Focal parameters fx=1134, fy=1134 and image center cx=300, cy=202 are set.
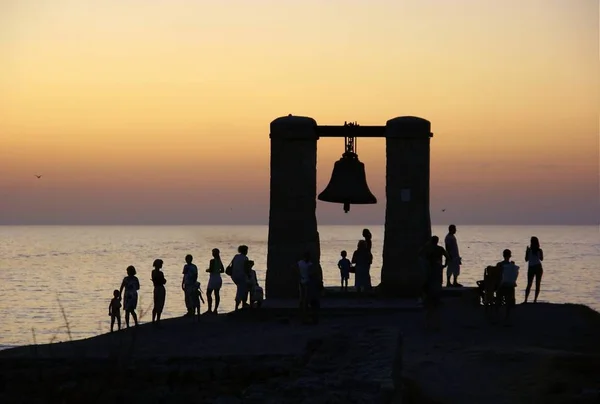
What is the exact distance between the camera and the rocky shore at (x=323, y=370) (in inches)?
551

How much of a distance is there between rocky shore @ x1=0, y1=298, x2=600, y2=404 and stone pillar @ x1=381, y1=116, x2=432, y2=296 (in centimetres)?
519

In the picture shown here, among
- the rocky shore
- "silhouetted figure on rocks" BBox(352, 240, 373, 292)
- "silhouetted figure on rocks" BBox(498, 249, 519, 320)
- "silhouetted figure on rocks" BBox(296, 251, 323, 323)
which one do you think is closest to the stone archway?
"silhouetted figure on rocks" BBox(352, 240, 373, 292)

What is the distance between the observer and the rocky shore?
45.9 feet

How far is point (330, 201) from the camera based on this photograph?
82.9 feet

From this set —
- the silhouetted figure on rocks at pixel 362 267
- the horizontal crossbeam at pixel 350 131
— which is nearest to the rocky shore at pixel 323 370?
the silhouetted figure on rocks at pixel 362 267

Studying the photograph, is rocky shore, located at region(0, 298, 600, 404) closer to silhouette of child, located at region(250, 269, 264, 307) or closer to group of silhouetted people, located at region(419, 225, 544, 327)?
group of silhouetted people, located at region(419, 225, 544, 327)

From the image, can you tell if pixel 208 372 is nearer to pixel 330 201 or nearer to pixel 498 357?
pixel 498 357

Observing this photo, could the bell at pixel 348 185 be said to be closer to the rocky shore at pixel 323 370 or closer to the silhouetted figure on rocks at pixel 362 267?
the silhouetted figure on rocks at pixel 362 267

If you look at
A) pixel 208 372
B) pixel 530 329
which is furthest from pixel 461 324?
pixel 208 372

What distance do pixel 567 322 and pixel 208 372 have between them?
8421mm

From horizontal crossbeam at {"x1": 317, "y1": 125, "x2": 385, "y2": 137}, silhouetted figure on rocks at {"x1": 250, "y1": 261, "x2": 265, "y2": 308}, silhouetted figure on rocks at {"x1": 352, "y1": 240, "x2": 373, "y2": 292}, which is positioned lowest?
silhouetted figure on rocks at {"x1": 250, "y1": 261, "x2": 265, "y2": 308}

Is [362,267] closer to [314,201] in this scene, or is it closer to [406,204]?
[406,204]

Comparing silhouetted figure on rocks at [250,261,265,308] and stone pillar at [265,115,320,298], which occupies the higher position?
stone pillar at [265,115,320,298]

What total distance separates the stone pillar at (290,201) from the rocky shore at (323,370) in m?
Result: 5.19
